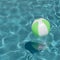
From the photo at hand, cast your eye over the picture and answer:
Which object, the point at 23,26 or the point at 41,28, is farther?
the point at 23,26

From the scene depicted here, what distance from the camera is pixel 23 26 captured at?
16.6 ft

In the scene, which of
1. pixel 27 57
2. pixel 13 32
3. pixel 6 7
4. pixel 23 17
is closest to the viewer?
pixel 27 57

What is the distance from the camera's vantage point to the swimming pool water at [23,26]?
412cm

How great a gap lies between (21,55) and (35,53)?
0.28m

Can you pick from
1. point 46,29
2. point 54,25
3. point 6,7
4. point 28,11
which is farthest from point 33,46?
point 6,7

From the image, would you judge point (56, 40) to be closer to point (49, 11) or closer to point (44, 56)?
point (44, 56)

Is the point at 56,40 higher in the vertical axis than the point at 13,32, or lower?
lower

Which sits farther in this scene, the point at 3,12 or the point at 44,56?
the point at 3,12

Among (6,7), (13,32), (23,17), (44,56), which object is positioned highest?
(6,7)

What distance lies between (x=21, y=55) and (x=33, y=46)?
35 centimetres

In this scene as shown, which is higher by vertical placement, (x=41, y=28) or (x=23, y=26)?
(x=23, y=26)

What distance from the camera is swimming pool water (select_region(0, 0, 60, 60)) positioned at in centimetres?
412

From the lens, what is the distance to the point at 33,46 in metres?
4.29

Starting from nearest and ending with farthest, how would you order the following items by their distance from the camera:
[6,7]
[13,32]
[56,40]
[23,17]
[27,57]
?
1. [27,57]
2. [56,40]
3. [13,32]
4. [23,17]
5. [6,7]
